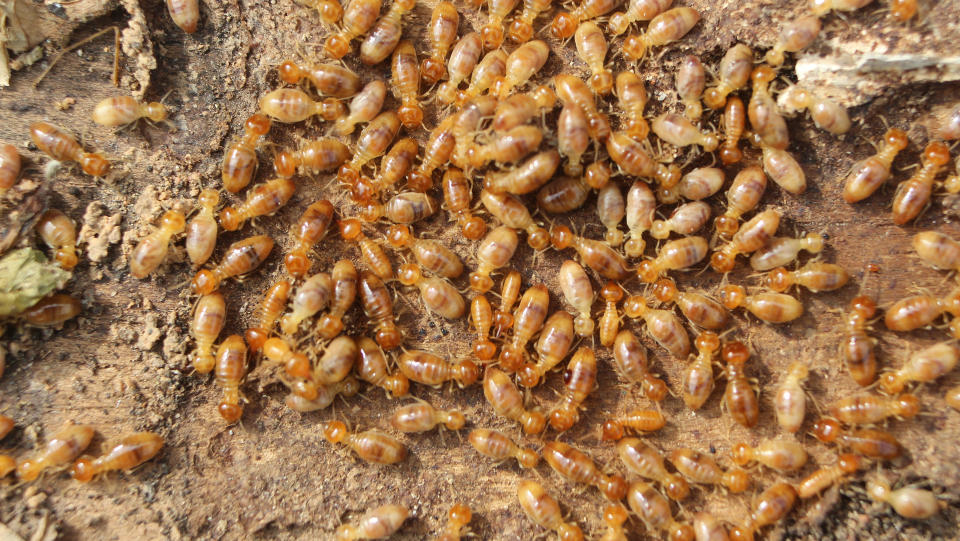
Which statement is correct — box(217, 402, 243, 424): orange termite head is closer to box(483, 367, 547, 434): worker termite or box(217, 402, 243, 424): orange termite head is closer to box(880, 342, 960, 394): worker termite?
box(483, 367, 547, 434): worker termite

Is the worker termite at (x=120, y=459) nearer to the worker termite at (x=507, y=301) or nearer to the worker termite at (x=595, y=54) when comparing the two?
the worker termite at (x=507, y=301)

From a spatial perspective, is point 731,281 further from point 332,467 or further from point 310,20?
point 310,20

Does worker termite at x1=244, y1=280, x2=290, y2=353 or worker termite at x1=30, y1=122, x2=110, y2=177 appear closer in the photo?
worker termite at x1=30, y1=122, x2=110, y2=177

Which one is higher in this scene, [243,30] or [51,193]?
[243,30]

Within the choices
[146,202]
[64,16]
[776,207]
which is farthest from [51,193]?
[776,207]

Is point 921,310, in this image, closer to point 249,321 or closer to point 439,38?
point 439,38

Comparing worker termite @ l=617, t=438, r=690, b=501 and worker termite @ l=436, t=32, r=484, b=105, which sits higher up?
worker termite @ l=436, t=32, r=484, b=105

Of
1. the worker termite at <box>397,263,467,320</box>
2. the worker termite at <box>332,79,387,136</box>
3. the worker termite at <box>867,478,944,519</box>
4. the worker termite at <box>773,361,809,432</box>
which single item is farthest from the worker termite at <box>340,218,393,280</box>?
the worker termite at <box>867,478,944,519</box>
